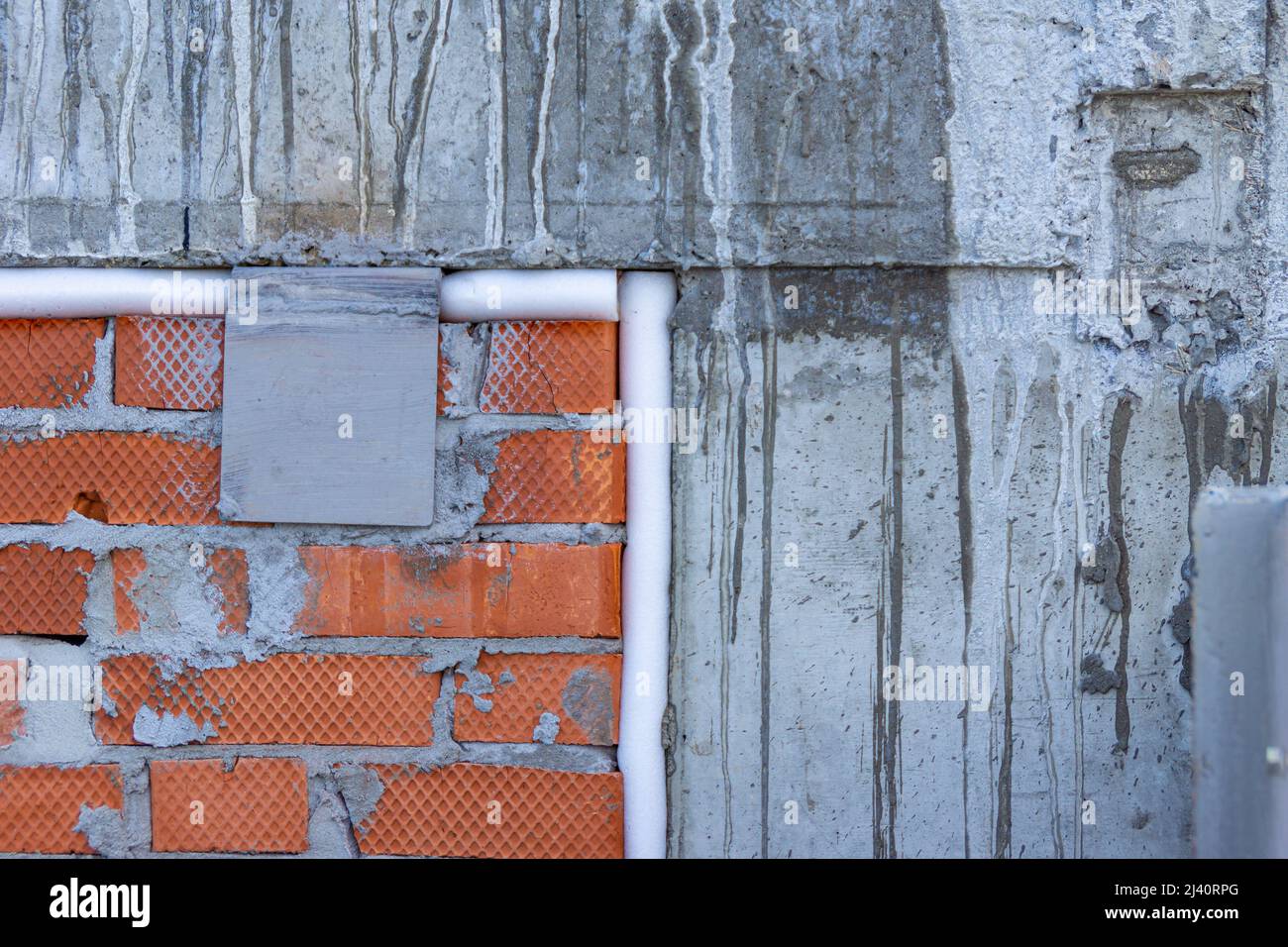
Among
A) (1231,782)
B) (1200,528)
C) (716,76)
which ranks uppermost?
(716,76)

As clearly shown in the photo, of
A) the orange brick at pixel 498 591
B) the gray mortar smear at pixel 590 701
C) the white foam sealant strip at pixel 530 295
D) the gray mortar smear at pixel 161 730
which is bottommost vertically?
the gray mortar smear at pixel 161 730

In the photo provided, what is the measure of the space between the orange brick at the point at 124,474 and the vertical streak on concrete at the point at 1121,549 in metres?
1.10

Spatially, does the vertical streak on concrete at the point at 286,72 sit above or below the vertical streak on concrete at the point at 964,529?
above

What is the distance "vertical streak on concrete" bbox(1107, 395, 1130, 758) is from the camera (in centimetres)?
129

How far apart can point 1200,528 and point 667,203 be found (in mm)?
706

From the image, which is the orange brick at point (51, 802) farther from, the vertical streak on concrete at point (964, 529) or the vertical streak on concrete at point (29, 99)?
the vertical streak on concrete at point (964, 529)

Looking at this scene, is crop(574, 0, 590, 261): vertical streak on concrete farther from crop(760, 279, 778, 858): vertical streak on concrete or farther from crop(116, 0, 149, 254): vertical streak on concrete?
crop(116, 0, 149, 254): vertical streak on concrete

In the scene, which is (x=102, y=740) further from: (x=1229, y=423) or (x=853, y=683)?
(x=1229, y=423)

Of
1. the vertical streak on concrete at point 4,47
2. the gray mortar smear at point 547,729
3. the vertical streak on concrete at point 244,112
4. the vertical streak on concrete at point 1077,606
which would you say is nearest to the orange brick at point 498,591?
the gray mortar smear at point 547,729

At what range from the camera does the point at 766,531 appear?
1.31 metres

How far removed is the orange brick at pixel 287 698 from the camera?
130cm

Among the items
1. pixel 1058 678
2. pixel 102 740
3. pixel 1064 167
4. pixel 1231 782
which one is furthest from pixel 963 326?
pixel 102 740

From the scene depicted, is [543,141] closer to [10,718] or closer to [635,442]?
[635,442]

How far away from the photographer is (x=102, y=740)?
1.31m
